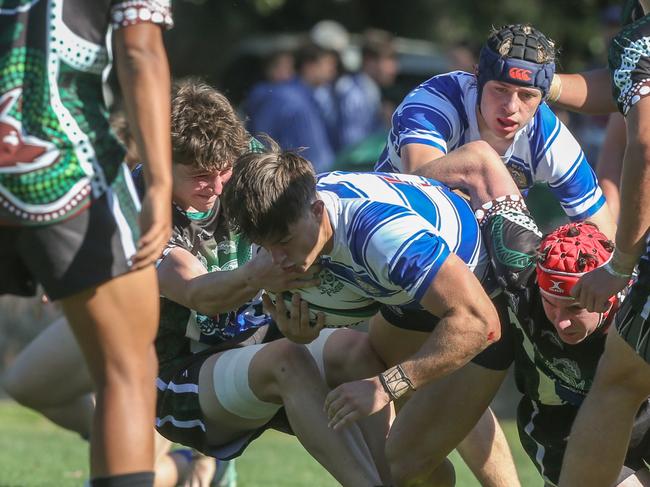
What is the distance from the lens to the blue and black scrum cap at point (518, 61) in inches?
190

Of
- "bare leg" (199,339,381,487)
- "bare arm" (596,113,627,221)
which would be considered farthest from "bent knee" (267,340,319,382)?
"bare arm" (596,113,627,221)

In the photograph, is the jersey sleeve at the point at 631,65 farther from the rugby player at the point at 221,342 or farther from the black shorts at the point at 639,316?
the rugby player at the point at 221,342

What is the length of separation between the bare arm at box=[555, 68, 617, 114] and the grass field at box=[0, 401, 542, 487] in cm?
207

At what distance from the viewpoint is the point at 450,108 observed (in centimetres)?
497

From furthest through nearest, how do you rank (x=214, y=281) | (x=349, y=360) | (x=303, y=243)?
(x=349, y=360), (x=214, y=281), (x=303, y=243)

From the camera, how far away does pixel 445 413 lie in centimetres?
456

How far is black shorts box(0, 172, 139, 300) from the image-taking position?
123 inches

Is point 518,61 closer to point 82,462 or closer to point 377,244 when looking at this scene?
point 377,244

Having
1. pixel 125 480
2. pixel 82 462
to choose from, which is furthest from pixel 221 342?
pixel 82 462

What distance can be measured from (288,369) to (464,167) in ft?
3.19

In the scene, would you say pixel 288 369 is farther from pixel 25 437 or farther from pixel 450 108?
pixel 25 437

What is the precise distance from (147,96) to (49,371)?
9.53 feet

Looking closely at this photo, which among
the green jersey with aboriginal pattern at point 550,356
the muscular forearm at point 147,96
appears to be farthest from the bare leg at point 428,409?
the muscular forearm at point 147,96

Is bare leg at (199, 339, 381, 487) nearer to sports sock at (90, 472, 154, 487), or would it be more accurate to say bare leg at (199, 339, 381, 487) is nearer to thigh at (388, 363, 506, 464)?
thigh at (388, 363, 506, 464)
